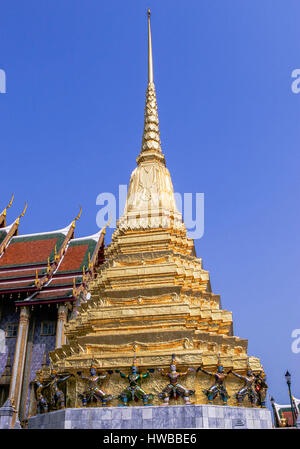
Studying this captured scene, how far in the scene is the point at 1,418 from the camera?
12.5 metres

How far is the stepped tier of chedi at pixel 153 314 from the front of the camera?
12.2m

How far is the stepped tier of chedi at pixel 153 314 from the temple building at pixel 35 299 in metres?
6.41

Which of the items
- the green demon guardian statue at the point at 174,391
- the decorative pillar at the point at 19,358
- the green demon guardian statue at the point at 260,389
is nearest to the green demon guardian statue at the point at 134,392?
the green demon guardian statue at the point at 174,391

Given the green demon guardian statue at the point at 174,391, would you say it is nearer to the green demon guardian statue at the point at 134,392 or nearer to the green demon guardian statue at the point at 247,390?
the green demon guardian statue at the point at 134,392

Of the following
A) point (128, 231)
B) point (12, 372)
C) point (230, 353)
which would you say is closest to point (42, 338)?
point (12, 372)

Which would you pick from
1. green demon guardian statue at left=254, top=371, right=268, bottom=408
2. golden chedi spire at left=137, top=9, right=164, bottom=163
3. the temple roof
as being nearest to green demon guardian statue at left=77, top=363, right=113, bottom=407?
green demon guardian statue at left=254, top=371, right=268, bottom=408

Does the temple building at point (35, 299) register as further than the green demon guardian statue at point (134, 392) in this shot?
Yes

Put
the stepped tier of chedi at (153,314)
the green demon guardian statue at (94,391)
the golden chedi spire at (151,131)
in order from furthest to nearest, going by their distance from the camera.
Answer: the golden chedi spire at (151,131) < the stepped tier of chedi at (153,314) < the green demon guardian statue at (94,391)

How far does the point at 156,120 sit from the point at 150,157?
2293mm

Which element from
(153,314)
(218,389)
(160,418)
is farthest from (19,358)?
(218,389)

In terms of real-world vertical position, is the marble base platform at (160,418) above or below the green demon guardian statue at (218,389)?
below

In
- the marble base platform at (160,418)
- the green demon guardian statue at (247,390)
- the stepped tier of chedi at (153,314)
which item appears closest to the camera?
the marble base platform at (160,418)

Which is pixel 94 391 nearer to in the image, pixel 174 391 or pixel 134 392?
pixel 134 392

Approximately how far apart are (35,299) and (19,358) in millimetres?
2876
